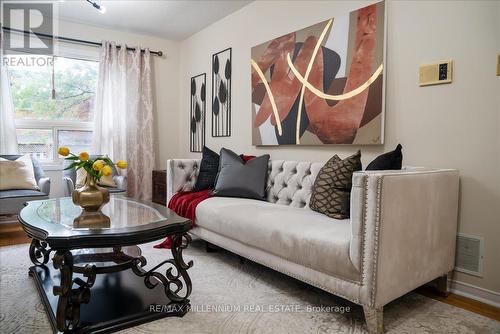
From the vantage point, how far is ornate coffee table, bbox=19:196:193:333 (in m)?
1.58

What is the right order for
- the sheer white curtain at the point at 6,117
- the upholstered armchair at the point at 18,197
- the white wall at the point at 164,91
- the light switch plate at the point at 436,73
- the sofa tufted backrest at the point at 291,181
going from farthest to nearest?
the white wall at the point at 164,91, the sheer white curtain at the point at 6,117, the upholstered armchair at the point at 18,197, the sofa tufted backrest at the point at 291,181, the light switch plate at the point at 436,73

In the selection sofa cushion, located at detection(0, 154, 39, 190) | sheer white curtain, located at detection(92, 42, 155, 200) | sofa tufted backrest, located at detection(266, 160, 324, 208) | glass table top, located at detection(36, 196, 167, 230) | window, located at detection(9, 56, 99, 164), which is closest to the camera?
glass table top, located at detection(36, 196, 167, 230)

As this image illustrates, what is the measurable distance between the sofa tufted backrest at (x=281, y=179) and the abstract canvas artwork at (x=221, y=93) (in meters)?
0.86

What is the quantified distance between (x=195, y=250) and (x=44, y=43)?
10.7 feet

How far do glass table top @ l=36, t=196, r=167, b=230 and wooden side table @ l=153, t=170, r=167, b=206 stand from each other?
5.39 feet

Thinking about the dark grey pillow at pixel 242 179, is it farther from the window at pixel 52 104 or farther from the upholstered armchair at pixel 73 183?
the window at pixel 52 104

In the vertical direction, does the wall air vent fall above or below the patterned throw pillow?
below

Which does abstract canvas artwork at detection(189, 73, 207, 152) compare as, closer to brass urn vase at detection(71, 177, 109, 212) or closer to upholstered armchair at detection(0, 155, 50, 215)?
upholstered armchair at detection(0, 155, 50, 215)

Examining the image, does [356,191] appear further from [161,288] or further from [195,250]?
[195,250]

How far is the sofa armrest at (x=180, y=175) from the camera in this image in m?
3.28

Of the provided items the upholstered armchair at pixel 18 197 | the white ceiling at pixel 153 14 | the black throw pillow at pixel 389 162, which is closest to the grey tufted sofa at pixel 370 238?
the black throw pillow at pixel 389 162

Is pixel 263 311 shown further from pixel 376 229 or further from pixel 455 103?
pixel 455 103

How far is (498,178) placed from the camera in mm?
1953

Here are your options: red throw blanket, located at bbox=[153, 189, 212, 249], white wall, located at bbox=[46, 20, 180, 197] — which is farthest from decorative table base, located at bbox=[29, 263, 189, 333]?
white wall, located at bbox=[46, 20, 180, 197]
